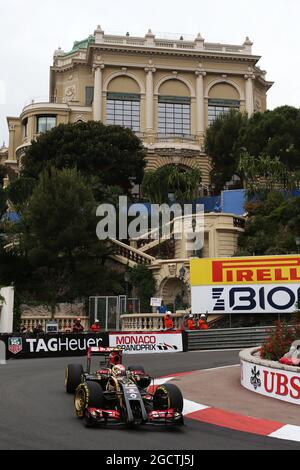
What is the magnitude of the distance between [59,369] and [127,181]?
40.2 meters

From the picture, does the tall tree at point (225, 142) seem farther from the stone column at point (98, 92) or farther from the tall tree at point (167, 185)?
the stone column at point (98, 92)

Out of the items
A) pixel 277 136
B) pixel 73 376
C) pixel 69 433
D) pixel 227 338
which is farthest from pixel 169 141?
pixel 69 433

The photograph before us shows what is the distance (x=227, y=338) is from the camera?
89.8 ft

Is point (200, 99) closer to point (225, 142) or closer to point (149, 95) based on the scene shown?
point (149, 95)

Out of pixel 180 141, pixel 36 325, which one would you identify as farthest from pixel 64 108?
pixel 36 325

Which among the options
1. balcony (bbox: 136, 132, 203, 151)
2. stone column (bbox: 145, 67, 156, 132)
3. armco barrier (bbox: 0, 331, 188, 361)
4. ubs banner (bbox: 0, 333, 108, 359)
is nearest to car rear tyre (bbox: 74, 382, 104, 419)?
armco barrier (bbox: 0, 331, 188, 361)

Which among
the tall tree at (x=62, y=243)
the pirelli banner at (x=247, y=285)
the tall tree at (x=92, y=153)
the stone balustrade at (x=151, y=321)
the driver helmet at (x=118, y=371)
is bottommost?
the driver helmet at (x=118, y=371)

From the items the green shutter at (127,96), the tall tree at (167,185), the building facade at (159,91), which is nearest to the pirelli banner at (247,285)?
the tall tree at (167,185)

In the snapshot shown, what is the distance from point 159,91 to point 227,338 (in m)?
50.8

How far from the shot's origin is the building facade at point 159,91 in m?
70.1

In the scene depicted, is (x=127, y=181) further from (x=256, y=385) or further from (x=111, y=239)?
(x=256, y=385)

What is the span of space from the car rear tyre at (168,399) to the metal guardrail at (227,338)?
16472 mm

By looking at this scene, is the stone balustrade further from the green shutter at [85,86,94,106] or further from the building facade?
the green shutter at [85,86,94,106]

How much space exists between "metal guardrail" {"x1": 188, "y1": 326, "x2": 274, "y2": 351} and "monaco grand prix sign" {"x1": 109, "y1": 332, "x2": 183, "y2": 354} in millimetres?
1270
